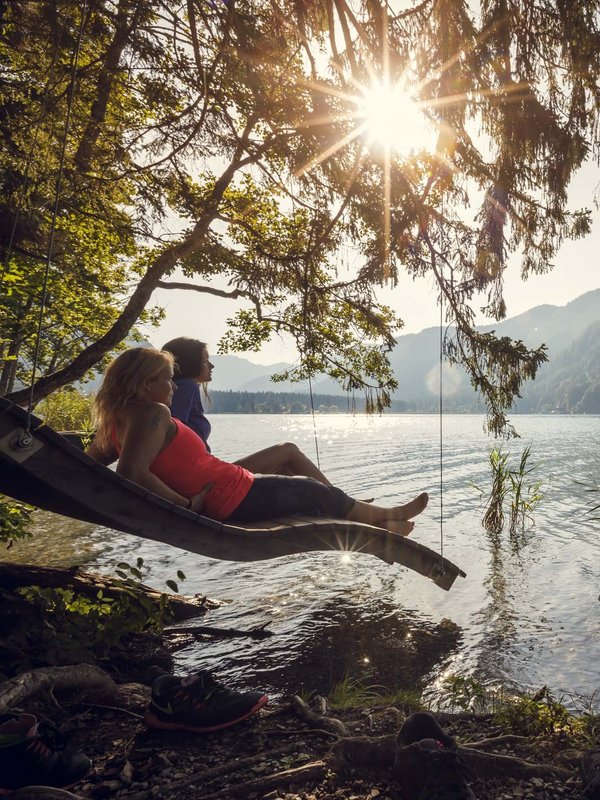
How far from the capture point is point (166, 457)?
355cm

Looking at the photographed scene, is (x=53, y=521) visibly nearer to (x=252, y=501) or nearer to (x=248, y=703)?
(x=252, y=501)

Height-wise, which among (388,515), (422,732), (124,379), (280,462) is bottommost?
(422,732)

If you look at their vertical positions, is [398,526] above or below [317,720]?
above

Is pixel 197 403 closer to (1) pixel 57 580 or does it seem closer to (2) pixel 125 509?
(2) pixel 125 509

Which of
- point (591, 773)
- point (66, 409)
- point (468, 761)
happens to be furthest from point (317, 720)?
Result: point (66, 409)

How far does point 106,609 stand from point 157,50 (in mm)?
4930

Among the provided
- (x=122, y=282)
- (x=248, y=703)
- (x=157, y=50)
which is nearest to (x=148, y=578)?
(x=248, y=703)

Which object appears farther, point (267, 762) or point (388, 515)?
point (388, 515)

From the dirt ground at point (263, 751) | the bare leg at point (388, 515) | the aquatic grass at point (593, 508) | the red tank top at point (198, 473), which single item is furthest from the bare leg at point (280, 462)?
the aquatic grass at point (593, 508)

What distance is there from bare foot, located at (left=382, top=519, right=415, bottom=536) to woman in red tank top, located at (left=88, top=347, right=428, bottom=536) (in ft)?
2.56

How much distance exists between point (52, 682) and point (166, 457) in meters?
1.46

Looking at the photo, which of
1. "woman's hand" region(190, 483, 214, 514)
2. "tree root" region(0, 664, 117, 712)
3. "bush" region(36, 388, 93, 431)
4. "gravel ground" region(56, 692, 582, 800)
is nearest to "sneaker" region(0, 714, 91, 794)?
"gravel ground" region(56, 692, 582, 800)

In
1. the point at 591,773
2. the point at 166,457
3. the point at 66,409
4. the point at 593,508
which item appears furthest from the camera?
the point at 66,409

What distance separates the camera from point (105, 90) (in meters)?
5.28
